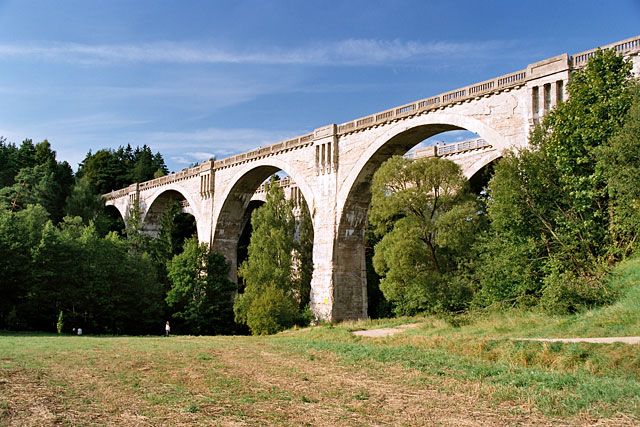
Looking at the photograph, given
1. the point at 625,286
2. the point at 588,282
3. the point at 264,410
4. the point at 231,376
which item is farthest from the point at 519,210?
the point at 264,410

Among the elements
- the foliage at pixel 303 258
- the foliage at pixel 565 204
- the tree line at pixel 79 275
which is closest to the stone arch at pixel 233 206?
the tree line at pixel 79 275

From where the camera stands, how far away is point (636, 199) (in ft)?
50.4

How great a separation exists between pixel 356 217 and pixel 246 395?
2085 cm

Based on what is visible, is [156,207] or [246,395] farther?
[156,207]

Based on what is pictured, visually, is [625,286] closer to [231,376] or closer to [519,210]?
[519,210]

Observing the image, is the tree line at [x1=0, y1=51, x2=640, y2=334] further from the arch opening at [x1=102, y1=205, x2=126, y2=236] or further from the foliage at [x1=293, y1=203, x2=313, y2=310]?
the arch opening at [x1=102, y1=205, x2=126, y2=236]

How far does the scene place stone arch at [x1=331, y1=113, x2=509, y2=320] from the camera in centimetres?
2718

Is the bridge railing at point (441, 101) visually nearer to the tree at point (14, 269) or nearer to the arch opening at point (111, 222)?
the tree at point (14, 269)

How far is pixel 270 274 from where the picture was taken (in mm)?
32188

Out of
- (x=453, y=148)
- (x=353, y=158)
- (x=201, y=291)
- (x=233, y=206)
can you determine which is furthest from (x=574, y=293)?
(x=233, y=206)

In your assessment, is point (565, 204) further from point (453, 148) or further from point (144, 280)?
point (144, 280)

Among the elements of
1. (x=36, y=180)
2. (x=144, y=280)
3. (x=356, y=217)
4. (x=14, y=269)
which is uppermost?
(x=36, y=180)

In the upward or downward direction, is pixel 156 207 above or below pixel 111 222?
above

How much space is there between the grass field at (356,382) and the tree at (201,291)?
71.5 ft
